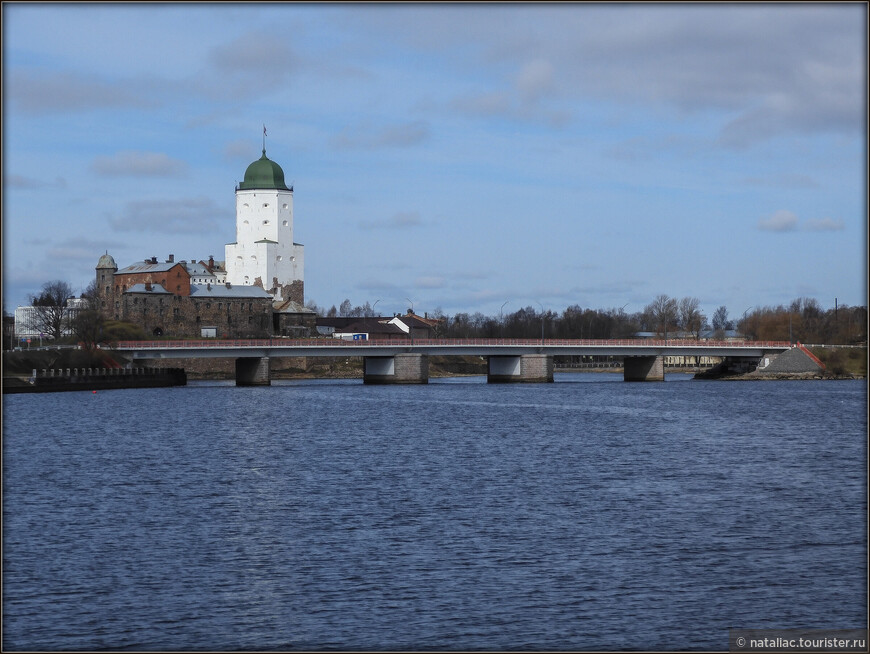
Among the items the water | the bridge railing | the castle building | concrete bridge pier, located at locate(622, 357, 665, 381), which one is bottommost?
the water

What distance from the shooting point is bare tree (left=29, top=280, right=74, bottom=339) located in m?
144

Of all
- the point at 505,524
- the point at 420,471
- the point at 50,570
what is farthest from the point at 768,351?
the point at 50,570

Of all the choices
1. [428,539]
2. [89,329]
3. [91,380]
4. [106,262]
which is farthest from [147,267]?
[428,539]

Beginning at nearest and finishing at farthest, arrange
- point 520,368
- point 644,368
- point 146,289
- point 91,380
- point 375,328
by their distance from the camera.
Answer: point 91,380 < point 520,368 < point 644,368 < point 146,289 < point 375,328

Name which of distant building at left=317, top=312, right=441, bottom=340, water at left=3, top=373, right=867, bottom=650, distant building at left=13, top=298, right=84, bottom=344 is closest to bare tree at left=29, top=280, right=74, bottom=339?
distant building at left=13, top=298, right=84, bottom=344

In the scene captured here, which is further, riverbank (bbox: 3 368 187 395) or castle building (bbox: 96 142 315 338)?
castle building (bbox: 96 142 315 338)

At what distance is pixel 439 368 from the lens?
18162 centimetres

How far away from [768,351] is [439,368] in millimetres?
59191

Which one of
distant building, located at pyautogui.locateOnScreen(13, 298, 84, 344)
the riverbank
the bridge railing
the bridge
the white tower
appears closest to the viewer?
the riverbank

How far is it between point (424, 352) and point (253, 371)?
18.4 m

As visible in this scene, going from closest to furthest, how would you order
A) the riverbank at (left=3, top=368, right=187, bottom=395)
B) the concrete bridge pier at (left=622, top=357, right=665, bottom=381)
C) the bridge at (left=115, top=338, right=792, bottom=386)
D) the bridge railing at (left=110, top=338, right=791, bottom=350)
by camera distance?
the riverbank at (left=3, top=368, right=187, bottom=395) → the bridge at (left=115, top=338, right=792, bottom=386) → the bridge railing at (left=110, top=338, right=791, bottom=350) → the concrete bridge pier at (left=622, top=357, right=665, bottom=381)

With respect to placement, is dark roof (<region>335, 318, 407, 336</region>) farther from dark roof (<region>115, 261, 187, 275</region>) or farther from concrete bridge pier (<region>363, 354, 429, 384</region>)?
concrete bridge pier (<region>363, 354, 429, 384</region>)

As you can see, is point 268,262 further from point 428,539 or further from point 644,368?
point 428,539

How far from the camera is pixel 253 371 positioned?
4761 inches
